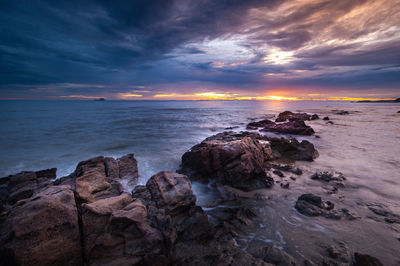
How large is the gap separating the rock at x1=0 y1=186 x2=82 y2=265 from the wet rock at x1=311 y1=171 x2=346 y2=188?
26.6 feet

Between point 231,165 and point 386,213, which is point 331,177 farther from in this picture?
point 231,165

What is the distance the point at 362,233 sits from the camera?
4.07 meters

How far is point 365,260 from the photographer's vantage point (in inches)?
128

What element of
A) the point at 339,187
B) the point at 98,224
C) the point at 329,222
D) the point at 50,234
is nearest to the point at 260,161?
the point at 339,187

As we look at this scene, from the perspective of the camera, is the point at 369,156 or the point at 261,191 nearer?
the point at 261,191

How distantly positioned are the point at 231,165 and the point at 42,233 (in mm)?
5695

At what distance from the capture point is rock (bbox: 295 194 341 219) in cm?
473

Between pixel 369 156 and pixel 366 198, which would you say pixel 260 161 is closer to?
pixel 366 198

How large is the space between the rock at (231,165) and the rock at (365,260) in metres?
3.26

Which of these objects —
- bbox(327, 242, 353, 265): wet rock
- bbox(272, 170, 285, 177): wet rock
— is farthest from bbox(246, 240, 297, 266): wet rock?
bbox(272, 170, 285, 177): wet rock

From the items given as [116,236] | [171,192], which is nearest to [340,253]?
[171,192]

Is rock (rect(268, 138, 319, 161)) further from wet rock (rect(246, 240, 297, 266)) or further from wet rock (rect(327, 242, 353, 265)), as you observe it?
wet rock (rect(246, 240, 297, 266))

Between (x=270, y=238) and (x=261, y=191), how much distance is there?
2.30 meters

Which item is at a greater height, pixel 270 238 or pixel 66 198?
pixel 66 198
